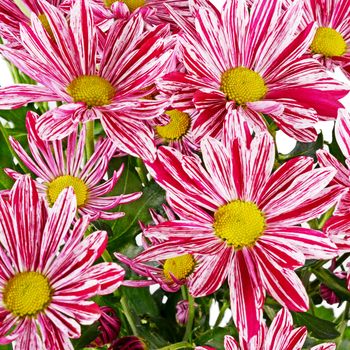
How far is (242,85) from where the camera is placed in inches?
18.1

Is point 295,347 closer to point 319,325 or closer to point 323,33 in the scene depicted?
point 319,325

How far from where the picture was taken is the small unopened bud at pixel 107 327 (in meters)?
0.49

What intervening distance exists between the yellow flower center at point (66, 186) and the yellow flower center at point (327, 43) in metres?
0.17

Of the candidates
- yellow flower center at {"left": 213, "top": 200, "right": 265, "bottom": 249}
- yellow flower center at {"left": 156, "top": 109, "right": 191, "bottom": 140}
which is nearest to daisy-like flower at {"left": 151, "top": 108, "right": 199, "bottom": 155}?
yellow flower center at {"left": 156, "top": 109, "right": 191, "bottom": 140}

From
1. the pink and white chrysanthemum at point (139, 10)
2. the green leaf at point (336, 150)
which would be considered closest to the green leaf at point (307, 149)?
the green leaf at point (336, 150)

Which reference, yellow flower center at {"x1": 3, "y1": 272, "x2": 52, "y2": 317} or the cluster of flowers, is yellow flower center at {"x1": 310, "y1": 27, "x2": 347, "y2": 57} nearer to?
the cluster of flowers

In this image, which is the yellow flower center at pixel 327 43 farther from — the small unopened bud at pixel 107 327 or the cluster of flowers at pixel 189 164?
the small unopened bud at pixel 107 327

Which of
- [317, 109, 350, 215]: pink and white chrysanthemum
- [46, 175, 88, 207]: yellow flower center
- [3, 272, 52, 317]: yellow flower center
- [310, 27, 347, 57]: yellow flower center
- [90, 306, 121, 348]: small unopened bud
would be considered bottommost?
[90, 306, 121, 348]: small unopened bud

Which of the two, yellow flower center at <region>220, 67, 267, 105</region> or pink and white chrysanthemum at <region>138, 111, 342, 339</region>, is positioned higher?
yellow flower center at <region>220, 67, 267, 105</region>

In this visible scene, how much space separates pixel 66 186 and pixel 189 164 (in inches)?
4.4

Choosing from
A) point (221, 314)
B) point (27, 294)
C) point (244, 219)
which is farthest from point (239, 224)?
point (221, 314)

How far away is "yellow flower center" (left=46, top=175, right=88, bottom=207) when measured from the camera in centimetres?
50

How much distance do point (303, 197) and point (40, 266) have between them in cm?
14

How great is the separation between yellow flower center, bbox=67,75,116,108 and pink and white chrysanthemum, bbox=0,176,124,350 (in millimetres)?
62
